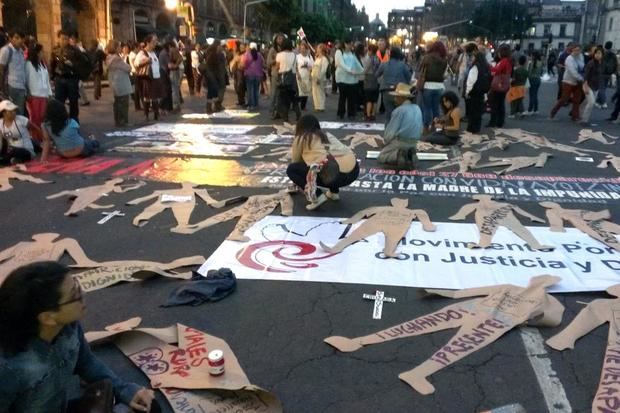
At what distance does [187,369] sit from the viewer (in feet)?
10.4

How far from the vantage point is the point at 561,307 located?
3.92 meters

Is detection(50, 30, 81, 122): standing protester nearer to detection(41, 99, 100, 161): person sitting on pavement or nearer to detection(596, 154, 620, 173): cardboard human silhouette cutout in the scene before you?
detection(41, 99, 100, 161): person sitting on pavement

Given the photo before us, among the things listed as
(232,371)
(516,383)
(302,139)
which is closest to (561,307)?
(516,383)

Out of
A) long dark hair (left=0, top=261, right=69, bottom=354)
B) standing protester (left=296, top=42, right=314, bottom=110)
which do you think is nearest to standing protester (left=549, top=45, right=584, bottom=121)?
standing protester (left=296, top=42, right=314, bottom=110)

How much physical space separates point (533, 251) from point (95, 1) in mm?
29118

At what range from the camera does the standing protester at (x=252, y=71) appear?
52.0 ft

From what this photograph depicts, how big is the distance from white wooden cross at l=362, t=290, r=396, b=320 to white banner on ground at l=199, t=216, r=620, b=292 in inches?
9.4

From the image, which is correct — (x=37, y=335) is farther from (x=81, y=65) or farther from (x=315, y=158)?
(x=81, y=65)

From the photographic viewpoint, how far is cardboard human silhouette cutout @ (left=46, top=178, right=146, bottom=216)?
6477 mm

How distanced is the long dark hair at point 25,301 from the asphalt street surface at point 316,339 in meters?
0.99

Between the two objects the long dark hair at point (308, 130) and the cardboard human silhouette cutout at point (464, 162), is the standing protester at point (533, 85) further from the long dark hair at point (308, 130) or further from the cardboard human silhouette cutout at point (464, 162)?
the long dark hair at point (308, 130)

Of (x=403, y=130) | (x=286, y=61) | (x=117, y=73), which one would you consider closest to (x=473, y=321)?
(x=403, y=130)

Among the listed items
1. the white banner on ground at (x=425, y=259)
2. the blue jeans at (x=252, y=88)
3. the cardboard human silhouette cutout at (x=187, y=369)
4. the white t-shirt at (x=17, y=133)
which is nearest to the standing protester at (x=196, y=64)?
the blue jeans at (x=252, y=88)

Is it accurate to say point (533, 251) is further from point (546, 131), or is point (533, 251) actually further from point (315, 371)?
point (546, 131)
